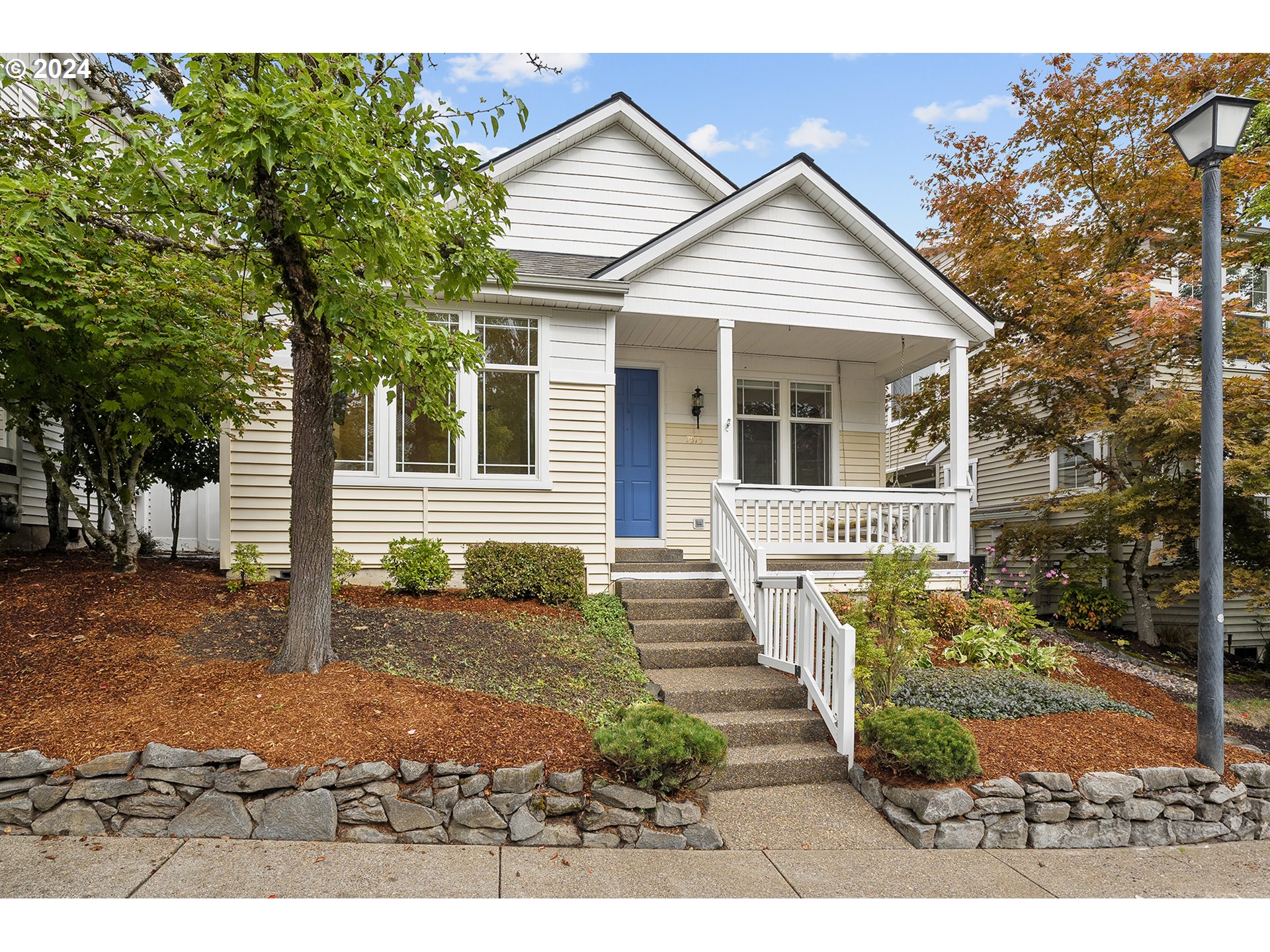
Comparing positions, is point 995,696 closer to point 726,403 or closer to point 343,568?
point 726,403

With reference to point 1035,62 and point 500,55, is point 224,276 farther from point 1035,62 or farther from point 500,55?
point 1035,62

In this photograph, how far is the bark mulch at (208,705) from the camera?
13.1 feet

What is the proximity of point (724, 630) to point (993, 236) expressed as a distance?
27.1 feet

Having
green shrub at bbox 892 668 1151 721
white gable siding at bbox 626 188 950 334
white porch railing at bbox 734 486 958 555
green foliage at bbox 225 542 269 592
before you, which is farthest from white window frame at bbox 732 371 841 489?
green foliage at bbox 225 542 269 592

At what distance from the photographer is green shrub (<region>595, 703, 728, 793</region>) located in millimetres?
4008

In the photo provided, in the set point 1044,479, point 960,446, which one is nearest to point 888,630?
point 960,446

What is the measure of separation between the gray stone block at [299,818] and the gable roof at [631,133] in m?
7.44

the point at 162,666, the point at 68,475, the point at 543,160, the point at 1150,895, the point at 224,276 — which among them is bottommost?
the point at 1150,895

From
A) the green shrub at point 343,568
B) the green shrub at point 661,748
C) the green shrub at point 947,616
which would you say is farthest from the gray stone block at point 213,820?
the green shrub at point 947,616

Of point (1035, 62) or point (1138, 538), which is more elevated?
point (1035, 62)

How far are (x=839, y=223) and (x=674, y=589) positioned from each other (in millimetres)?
4635

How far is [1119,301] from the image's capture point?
31.9 feet

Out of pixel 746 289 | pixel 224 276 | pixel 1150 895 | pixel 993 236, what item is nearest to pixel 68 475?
pixel 224 276

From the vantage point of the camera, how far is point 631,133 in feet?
32.6
